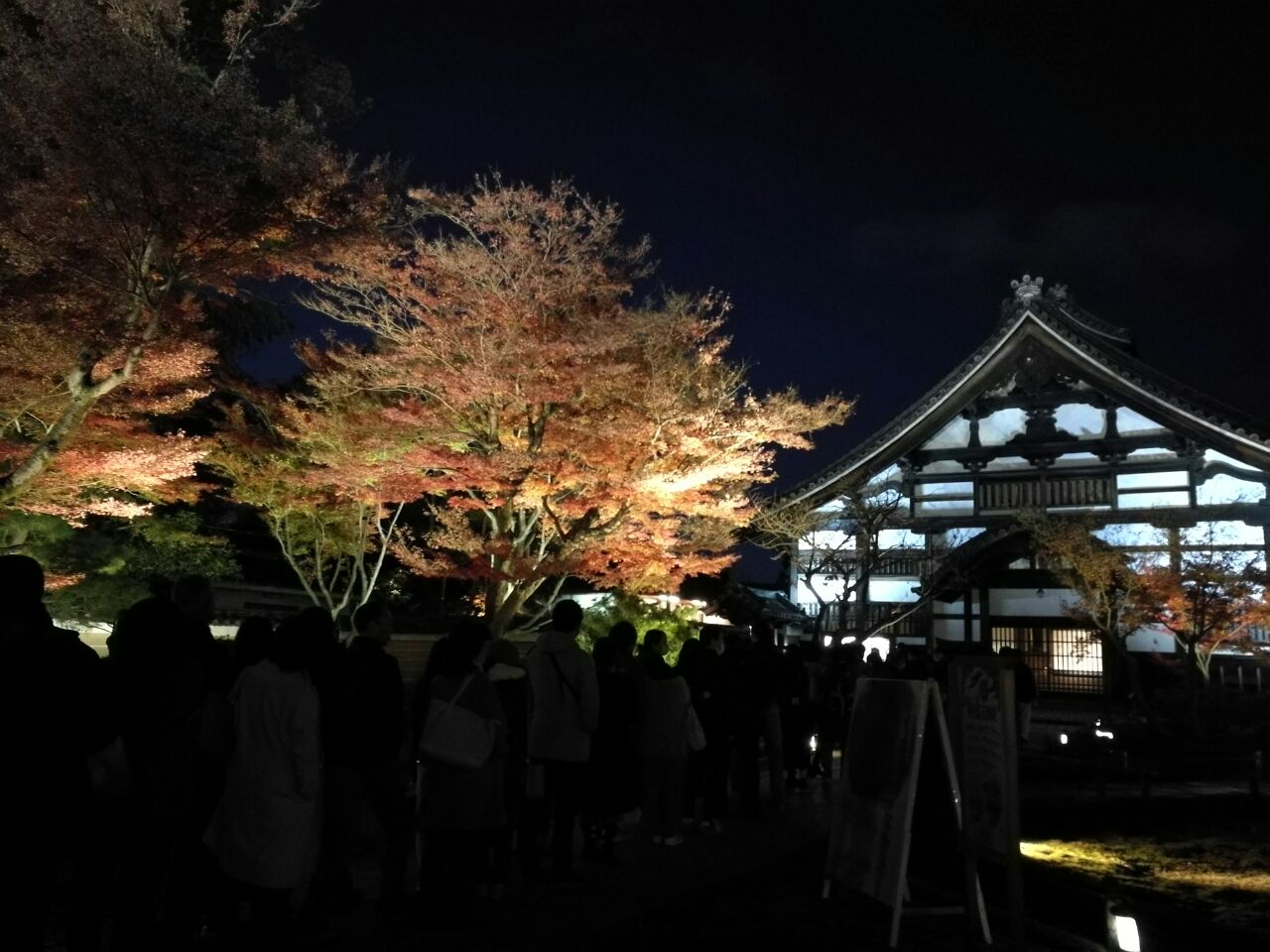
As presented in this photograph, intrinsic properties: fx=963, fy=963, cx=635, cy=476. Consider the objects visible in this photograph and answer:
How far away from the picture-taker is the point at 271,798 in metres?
4.25

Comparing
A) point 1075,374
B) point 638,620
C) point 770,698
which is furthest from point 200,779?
point 1075,374

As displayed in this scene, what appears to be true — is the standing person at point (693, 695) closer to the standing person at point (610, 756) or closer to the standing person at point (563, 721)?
the standing person at point (610, 756)

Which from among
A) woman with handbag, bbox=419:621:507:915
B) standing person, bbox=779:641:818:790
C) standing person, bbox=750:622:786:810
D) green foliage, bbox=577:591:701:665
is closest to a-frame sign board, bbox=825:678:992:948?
woman with handbag, bbox=419:621:507:915

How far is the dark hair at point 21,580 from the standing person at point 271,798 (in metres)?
1.27

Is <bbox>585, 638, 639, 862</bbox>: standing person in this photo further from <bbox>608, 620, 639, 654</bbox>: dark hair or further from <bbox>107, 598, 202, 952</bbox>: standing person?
<bbox>107, 598, 202, 952</bbox>: standing person

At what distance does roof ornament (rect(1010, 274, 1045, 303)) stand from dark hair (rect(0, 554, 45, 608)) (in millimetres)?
24435

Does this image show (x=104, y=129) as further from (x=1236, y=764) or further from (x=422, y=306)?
(x=1236, y=764)

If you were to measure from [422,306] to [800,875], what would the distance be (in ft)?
30.2

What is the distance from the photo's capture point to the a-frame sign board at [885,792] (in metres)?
5.38

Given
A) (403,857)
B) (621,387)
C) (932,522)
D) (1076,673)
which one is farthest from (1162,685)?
(403,857)

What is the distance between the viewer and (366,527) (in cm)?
1728

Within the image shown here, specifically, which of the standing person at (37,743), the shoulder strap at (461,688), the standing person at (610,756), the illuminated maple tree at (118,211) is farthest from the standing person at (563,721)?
the illuminated maple tree at (118,211)

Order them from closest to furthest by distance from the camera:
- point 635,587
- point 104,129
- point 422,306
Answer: point 104,129, point 422,306, point 635,587

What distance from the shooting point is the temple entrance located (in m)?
22.8
